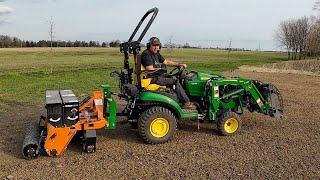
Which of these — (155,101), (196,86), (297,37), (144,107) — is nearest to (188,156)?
(155,101)

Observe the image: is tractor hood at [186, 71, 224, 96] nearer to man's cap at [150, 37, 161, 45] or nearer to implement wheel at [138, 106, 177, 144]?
implement wheel at [138, 106, 177, 144]

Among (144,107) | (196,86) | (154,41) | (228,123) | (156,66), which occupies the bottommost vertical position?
(228,123)

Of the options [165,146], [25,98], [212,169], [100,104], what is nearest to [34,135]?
[100,104]

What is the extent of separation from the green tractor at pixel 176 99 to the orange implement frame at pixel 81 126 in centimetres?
67

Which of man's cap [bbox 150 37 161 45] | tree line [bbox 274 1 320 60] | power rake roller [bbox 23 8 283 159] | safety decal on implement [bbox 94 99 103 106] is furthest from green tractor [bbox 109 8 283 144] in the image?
tree line [bbox 274 1 320 60]

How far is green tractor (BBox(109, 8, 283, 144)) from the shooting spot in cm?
689

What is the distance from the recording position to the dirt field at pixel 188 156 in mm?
5395

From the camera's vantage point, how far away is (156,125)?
6.90 m

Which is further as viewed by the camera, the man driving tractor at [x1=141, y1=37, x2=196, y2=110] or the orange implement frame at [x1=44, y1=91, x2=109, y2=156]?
the man driving tractor at [x1=141, y1=37, x2=196, y2=110]

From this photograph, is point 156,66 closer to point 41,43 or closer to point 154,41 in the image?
point 154,41

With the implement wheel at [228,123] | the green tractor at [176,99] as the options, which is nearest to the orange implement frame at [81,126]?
the green tractor at [176,99]

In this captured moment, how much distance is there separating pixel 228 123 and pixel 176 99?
1243 millimetres

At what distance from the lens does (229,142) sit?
702 cm

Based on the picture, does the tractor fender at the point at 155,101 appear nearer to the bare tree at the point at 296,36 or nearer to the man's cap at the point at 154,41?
the man's cap at the point at 154,41
